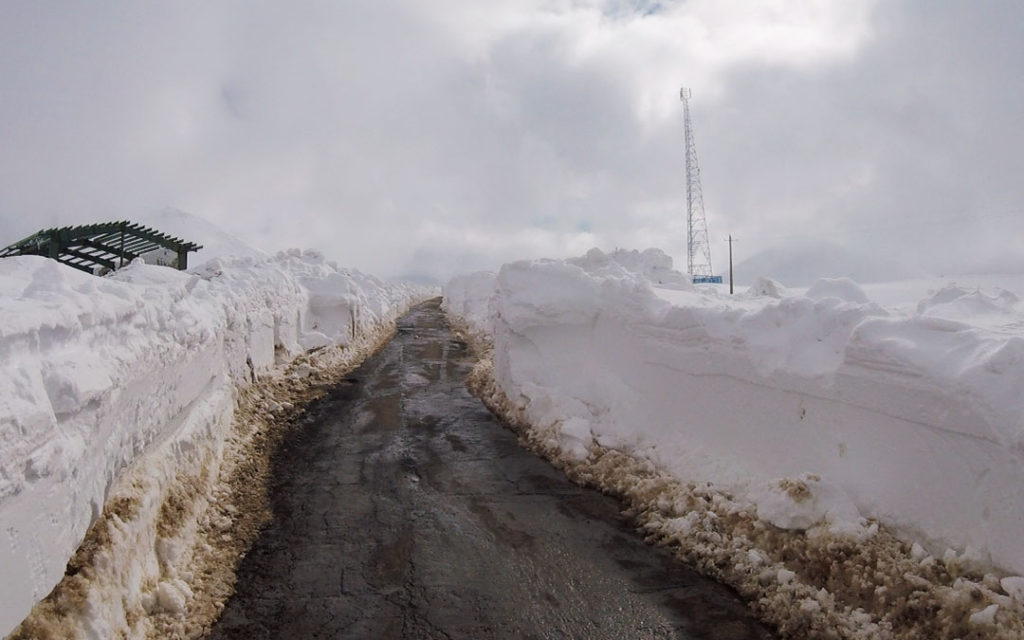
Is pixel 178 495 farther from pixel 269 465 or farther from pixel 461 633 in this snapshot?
pixel 461 633

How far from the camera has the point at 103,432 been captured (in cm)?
506

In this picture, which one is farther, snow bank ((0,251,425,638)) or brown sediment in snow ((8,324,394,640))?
brown sediment in snow ((8,324,394,640))

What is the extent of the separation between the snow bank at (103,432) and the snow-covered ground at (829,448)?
207 inches

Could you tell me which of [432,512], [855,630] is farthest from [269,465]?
[855,630]

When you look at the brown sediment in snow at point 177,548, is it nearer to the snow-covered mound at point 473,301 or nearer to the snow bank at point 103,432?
the snow bank at point 103,432

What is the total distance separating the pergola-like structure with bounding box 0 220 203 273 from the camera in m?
12.3

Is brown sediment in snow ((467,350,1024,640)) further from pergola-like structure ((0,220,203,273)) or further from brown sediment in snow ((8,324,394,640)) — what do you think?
pergola-like structure ((0,220,203,273))

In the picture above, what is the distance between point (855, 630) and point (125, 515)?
20.6 feet

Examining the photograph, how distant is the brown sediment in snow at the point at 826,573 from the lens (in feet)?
14.9

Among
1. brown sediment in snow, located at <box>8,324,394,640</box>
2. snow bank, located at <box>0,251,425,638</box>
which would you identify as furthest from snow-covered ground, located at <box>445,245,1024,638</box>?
snow bank, located at <box>0,251,425,638</box>

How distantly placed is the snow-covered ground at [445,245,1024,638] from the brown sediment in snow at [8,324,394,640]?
459 centimetres

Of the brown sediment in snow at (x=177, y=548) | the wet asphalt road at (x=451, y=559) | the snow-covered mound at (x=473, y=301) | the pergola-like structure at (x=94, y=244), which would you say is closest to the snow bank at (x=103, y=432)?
the brown sediment in snow at (x=177, y=548)

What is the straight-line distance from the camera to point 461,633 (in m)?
5.21

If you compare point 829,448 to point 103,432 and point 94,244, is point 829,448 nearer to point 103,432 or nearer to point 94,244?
point 103,432
